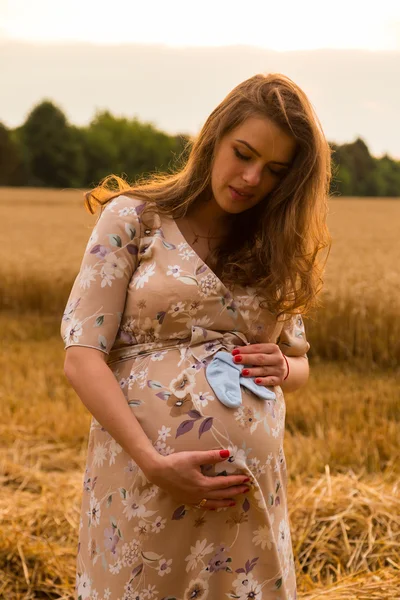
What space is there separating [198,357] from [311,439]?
309 cm

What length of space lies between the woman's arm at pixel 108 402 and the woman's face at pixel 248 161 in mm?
519

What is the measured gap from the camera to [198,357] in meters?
2.04

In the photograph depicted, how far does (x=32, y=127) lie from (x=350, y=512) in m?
57.0

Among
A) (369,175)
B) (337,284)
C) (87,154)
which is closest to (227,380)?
(337,284)

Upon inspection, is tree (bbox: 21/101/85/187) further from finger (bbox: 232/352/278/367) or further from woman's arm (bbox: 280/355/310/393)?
finger (bbox: 232/352/278/367)

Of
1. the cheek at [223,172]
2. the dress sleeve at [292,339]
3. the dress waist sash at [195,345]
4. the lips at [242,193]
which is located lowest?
the dress sleeve at [292,339]

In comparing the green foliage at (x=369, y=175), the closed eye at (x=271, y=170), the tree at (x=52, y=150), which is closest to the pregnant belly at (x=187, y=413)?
the closed eye at (x=271, y=170)

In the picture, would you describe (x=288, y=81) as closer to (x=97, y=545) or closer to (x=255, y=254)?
(x=255, y=254)

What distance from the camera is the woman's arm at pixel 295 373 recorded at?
7.50 ft

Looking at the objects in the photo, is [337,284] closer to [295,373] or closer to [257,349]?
[295,373]

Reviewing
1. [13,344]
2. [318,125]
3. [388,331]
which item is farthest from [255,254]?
[13,344]

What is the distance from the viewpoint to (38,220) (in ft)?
59.2

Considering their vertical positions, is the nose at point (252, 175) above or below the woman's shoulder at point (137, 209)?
above

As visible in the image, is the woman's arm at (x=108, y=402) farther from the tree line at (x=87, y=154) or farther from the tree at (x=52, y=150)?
the tree at (x=52, y=150)
